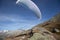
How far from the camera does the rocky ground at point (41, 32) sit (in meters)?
5.95

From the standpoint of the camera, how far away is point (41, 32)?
6.00 meters

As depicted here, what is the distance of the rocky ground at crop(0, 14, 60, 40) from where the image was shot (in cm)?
595

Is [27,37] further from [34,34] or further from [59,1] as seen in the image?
[59,1]

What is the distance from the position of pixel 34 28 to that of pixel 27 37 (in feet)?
1.43

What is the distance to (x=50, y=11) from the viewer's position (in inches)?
240

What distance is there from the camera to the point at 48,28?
618 centimetres

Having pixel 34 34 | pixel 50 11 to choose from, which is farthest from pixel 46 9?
pixel 34 34

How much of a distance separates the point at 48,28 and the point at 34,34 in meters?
0.62

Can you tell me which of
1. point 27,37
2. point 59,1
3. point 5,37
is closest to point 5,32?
point 5,37

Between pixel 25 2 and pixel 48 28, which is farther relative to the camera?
pixel 48 28

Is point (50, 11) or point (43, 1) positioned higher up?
point (43, 1)

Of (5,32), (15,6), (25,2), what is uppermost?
(15,6)

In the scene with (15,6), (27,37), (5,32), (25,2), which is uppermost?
(15,6)

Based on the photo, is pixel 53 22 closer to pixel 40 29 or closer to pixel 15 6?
pixel 40 29
